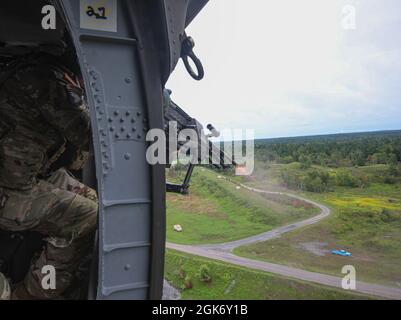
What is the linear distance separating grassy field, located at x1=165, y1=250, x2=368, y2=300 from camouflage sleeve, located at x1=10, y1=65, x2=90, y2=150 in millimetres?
5901

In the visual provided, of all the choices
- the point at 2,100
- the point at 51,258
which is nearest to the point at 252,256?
the point at 51,258

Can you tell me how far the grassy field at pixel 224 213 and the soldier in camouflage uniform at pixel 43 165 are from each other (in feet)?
23.4

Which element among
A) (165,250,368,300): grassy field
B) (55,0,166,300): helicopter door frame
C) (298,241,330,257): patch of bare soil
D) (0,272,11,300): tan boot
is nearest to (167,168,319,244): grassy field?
(165,250,368,300): grassy field

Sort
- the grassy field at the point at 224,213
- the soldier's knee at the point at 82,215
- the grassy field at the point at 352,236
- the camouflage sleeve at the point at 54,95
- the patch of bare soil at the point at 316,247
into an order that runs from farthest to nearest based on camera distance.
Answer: the grassy field at the point at 224,213 < the patch of bare soil at the point at 316,247 < the grassy field at the point at 352,236 < the soldier's knee at the point at 82,215 < the camouflage sleeve at the point at 54,95

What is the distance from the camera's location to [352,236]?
372 inches

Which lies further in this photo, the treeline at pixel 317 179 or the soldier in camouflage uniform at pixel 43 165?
the treeline at pixel 317 179

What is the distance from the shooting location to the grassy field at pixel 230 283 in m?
7.59

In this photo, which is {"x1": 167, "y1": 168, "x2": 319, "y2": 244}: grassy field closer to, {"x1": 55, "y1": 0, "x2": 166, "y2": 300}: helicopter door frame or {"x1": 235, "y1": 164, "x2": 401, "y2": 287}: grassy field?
{"x1": 235, "y1": 164, "x2": 401, "y2": 287}: grassy field

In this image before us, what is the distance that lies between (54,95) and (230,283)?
23.4ft

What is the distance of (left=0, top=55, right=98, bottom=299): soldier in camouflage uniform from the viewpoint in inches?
94.1

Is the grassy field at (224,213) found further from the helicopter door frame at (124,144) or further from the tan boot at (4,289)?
the helicopter door frame at (124,144)

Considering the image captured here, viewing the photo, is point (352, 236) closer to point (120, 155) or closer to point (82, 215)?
point (82, 215)

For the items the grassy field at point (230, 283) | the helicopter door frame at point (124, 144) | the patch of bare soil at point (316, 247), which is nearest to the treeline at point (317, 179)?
the patch of bare soil at point (316, 247)

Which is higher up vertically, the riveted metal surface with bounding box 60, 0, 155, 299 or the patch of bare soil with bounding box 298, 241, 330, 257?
the riveted metal surface with bounding box 60, 0, 155, 299
